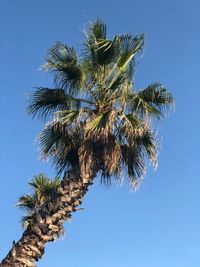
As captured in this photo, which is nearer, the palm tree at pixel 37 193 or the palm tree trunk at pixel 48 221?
the palm tree trunk at pixel 48 221

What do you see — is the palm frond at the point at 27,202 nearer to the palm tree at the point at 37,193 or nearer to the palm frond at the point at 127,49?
the palm tree at the point at 37,193

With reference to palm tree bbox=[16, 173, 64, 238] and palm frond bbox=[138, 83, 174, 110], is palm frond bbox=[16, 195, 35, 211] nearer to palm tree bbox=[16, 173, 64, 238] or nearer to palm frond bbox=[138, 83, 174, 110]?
palm tree bbox=[16, 173, 64, 238]

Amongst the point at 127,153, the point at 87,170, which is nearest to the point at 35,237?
the point at 87,170

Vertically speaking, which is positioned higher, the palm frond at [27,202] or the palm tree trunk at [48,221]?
the palm frond at [27,202]

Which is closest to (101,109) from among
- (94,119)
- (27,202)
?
(94,119)

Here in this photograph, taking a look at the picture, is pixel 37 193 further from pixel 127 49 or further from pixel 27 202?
pixel 127 49

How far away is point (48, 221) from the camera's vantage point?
12.3m

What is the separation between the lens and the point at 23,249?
1203cm

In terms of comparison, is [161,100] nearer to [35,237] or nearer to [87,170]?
[87,170]

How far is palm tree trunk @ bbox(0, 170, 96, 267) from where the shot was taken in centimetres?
1200

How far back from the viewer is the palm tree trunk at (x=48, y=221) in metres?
12.0

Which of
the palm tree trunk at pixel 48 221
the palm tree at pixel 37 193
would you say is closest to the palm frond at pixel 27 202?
the palm tree at pixel 37 193

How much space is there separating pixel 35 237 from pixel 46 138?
2.77m

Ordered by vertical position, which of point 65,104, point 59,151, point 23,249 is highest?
point 65,104
